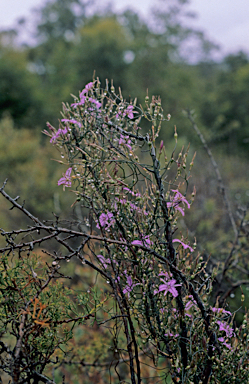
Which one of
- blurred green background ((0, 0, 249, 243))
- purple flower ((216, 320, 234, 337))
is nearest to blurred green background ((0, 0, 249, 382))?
blurred green background ((0, 0, 249, 243))

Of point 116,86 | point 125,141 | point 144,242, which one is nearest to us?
point 144,242

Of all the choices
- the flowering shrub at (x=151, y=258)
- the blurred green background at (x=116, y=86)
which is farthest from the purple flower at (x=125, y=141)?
the blurred green background at (x=116, y=86)

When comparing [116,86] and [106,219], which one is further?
[116,86]

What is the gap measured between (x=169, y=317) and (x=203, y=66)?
103ft

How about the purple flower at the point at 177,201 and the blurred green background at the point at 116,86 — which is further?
the blurred green background at the point at 116,86

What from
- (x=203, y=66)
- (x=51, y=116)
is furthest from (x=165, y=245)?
(x=203, y=66)

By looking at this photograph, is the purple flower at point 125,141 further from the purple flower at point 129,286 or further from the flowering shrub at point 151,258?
the purple flower at point 129,286

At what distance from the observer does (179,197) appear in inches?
51.7

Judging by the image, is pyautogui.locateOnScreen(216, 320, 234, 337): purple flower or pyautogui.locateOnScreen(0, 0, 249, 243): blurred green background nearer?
pyautogui.locateOnScreen(216, 320, 234, 337): purple flower

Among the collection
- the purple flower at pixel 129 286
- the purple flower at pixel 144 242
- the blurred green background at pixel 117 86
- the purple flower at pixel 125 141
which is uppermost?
the blurred green background at pixel 117 86

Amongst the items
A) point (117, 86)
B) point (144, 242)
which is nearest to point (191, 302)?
point (144, 242)

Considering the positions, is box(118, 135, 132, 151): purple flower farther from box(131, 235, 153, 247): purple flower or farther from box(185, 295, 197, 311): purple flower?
box(185, 295, 197, 311): purple flower

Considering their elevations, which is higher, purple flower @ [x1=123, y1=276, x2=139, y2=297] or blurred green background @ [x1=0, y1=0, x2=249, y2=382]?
blurred green background @ [x1=0, y1=0, x2=249, y2=382]

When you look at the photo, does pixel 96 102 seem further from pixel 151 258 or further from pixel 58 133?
pixel 151 258
